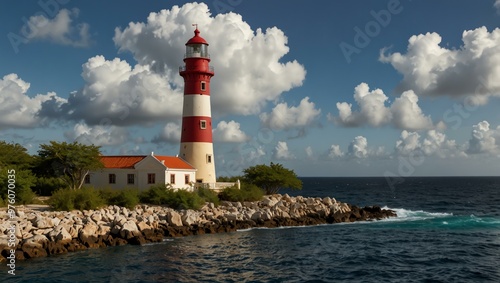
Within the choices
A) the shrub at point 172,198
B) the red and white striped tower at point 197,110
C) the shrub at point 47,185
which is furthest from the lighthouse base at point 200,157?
the shrub at point 47,185

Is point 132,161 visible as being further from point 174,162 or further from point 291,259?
point 291,259

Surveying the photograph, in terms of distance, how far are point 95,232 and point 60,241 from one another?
258 centimetres

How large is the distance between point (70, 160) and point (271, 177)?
2117 centimetres

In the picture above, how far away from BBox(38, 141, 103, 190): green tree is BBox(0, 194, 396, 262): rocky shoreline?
310 inches

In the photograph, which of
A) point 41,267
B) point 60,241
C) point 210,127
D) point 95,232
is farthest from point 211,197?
point 41,267

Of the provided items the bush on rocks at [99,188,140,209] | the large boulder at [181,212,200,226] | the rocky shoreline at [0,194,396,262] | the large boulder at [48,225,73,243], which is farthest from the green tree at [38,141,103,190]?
the large boulder at [48,225,73,243]

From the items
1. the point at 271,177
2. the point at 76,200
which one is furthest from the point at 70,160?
the point at 271,177

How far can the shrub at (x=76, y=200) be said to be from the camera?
3450 cm

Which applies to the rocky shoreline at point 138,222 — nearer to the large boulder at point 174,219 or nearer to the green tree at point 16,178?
the large boulder at point 174,219

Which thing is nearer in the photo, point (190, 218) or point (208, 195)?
point (190, 218)

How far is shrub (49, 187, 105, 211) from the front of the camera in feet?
113

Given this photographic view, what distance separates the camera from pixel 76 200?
35281 mm

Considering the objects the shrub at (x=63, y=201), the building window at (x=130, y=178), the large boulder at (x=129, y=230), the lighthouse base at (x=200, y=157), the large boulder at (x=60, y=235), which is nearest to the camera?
the large boulder at (x=60, y=235)

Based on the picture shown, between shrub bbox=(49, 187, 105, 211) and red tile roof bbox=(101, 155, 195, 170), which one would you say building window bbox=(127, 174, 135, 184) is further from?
Result: shrub bbox=(49, 187, 105, 211)
